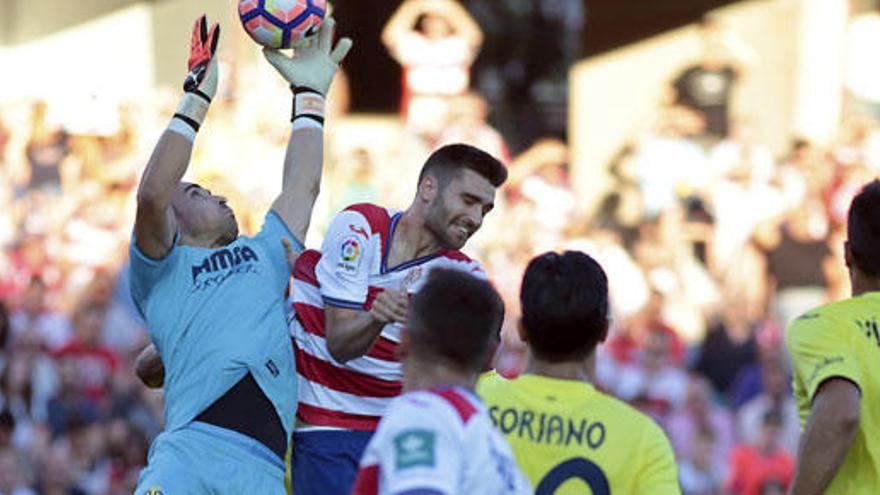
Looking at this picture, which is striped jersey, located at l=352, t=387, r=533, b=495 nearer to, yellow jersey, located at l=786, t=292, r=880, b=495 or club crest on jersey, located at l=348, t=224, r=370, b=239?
yellow jersey, located at l=786, t=292, r=880, b=495

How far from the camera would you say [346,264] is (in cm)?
739

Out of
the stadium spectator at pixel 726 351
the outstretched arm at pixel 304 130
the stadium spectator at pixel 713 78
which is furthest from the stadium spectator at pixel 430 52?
the outstretched arm at pixel 304 130

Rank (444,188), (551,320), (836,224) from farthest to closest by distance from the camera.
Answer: (836,224) < (444,188) < (551,320)

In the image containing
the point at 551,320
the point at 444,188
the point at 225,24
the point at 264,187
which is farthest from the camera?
the point at 225,24

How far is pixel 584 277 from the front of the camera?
5848 millimetres

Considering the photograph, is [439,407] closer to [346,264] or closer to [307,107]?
[346,264]

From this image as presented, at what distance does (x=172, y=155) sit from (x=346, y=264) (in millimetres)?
745

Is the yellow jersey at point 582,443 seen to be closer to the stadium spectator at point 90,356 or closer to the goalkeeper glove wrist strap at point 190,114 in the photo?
the goalkeeper glove wrist strap at point 190,114

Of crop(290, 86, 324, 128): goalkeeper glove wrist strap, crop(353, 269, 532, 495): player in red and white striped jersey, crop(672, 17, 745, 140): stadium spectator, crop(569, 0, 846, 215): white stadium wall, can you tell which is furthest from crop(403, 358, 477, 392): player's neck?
crop(569, 0, 846, 215): white stadium wall

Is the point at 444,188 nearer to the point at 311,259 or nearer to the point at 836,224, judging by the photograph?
the point at 311,259

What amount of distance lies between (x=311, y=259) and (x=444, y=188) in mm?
616

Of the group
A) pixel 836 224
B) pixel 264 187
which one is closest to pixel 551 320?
pixel 264 187

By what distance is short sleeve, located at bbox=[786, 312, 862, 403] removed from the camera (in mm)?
6738

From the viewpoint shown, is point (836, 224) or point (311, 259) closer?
point (311, 259)
